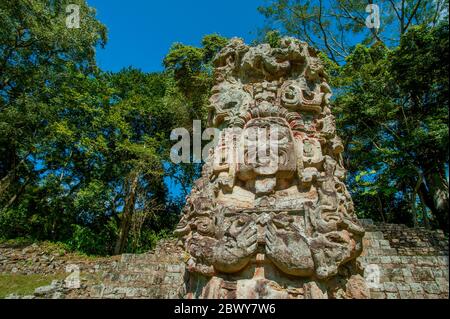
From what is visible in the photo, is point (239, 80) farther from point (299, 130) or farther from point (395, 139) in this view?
point (395, 139)

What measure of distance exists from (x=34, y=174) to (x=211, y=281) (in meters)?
15.5

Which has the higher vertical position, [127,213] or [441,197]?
[127,213]

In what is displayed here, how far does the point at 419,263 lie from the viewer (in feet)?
19.6

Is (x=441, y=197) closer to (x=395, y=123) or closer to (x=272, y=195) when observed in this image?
(x=272, y=195)

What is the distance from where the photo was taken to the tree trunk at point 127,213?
44.5 ft

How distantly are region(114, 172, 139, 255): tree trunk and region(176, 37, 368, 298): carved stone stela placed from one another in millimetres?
10186

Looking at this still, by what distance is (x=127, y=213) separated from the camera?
13875mm

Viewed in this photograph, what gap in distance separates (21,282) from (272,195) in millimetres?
9135

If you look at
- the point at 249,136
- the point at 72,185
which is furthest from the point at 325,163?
the point at 72,185

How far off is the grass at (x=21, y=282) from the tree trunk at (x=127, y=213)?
10.1 ft
